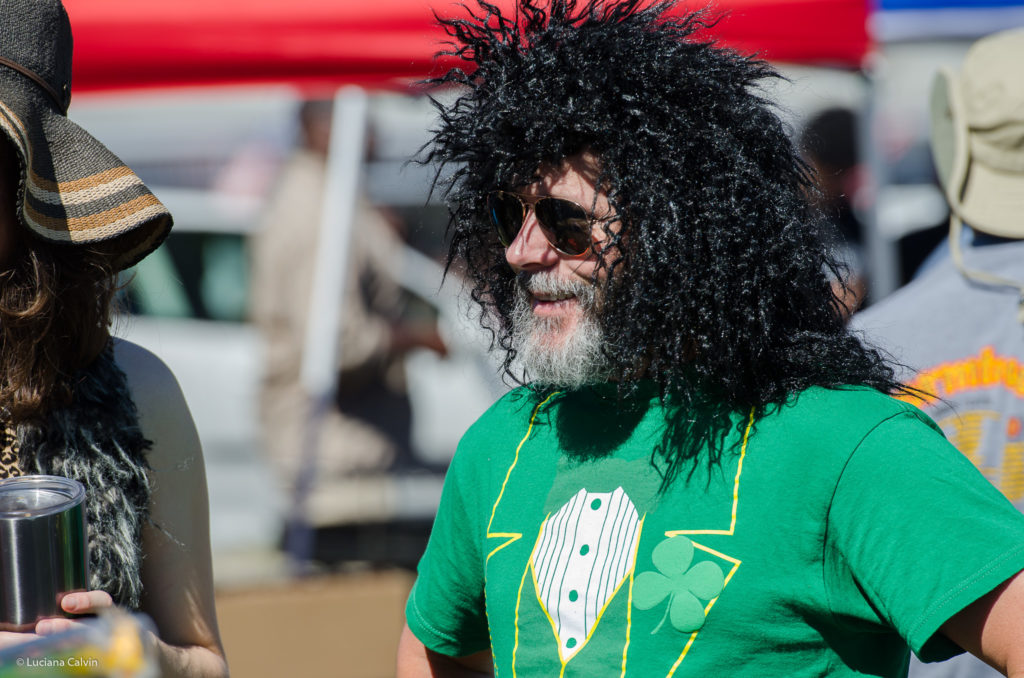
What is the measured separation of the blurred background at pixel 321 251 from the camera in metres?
4.21

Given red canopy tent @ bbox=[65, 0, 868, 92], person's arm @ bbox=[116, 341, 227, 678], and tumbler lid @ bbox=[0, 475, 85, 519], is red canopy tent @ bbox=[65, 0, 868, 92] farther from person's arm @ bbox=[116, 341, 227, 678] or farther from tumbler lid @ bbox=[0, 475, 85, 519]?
tumbler lid @ bbox=[0, 475, 85, 519]

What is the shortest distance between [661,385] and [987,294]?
1.16m

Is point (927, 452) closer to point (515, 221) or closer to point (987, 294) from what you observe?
point (515, 221)

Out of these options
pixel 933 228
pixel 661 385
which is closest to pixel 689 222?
pixel 661 385

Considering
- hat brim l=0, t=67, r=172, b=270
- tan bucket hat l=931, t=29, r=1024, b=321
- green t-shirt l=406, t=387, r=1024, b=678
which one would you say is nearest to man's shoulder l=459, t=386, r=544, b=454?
green t-shirt l=406, t=387, r=1024, b=678

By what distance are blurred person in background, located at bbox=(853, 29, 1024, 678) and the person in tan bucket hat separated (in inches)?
58.1

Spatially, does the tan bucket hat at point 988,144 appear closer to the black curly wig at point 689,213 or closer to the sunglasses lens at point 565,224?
the black curly wig at point 689,213

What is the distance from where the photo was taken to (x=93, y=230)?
1603 mm

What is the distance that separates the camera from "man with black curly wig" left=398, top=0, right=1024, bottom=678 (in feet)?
4.63

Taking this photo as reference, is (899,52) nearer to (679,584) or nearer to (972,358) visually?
(972,358)

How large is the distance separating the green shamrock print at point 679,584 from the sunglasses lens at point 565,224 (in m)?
0.48

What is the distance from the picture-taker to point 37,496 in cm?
133

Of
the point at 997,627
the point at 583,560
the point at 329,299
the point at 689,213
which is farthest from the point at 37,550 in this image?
the point at 329,299

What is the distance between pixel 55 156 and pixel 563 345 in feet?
2.69
